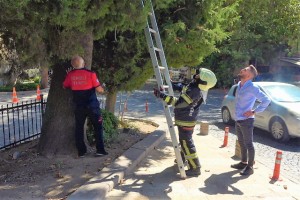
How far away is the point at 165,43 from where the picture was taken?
7.04 metres

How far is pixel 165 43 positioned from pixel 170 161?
241 centimetres

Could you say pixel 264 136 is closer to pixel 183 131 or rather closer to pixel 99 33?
pixel 183 131

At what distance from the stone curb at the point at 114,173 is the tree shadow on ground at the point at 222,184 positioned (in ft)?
4.13

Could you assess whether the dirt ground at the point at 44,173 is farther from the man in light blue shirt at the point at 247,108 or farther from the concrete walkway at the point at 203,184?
the man in light blue shirt at the point at 247,108

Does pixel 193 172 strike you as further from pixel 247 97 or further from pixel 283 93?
pixel 283 93

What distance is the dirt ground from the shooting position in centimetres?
457

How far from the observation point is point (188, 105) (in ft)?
17.9

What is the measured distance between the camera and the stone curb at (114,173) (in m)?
4.39

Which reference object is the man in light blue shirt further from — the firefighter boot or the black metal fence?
the black metal fence

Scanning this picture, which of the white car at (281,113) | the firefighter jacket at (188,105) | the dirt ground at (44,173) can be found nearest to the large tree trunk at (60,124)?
the dirt ground at (44,173)

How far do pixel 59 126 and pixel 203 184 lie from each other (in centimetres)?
269

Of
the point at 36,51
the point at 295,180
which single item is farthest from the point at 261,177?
the point at 36,51

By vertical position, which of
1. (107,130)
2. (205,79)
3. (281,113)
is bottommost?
(107,130)

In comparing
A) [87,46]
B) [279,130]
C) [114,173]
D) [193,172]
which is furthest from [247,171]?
[279,130]
